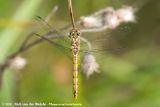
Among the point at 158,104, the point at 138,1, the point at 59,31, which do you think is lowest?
the point at 158,104

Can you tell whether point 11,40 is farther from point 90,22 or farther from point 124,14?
point 124,14

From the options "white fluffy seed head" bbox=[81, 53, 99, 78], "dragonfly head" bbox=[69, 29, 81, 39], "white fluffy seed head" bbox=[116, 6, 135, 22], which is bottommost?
"white fluffy seed head" bbox=[81, 53, 99, 78]

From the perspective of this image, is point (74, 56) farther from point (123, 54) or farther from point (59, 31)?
point (123, 54)

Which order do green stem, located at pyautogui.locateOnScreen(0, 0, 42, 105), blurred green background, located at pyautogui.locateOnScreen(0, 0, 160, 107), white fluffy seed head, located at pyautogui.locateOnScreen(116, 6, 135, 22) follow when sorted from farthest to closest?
blurred green background, located at pyautogui.locateOnScreen(0, 0, 160, 107) < green stem, located at pyautogui.locateOnScreen(0, 0, 42, 105) < white fluffy seed head, located at pyautogui.locateOnScreen(116, 6, 135, 22)

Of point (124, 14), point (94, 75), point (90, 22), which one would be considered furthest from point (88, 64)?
point (94, 75)

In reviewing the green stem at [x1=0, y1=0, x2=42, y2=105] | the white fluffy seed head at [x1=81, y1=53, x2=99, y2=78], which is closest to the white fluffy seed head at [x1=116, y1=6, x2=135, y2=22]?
the white fluffy seed head at [x1=81, y1=53, x2=99, y2=78]

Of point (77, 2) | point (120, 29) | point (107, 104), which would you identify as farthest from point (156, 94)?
point (77, 2)

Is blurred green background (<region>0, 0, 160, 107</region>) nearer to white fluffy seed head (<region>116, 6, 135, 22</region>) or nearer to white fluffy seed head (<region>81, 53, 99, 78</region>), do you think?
white fluffy seed head (<region>116, 6, 135, 22</region>)

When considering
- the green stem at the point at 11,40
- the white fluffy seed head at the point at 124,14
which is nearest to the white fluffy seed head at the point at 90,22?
the white fluffy seed head at the point at 124,14
